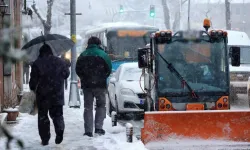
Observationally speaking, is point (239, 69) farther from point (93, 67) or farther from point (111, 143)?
point (111, 143)

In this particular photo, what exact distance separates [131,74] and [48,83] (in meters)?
7.16

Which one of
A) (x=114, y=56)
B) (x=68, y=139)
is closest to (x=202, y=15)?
(x=114, y=56)

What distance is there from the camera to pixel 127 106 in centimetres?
1445

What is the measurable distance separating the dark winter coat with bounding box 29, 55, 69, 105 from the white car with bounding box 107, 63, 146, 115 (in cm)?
512

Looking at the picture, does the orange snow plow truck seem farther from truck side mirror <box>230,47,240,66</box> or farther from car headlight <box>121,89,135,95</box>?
car headlight <box>121,89,135,95</box>

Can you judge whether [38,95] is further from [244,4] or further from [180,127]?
[244,4]

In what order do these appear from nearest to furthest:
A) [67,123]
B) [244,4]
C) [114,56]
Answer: [67,123], [114,56], [244,4]

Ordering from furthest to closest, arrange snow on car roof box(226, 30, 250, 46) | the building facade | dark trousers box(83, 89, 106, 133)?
snow on car roof box(226, 30, 250, 46)
dark trousers box(83, 89, 106, 133)
the building facade

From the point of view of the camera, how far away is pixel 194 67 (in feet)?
33.4

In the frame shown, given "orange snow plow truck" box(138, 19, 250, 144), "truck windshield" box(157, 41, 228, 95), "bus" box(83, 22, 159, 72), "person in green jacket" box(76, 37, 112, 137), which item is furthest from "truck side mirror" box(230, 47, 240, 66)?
"bus" box(83, 22, 159, 72)

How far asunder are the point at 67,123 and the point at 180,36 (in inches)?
154

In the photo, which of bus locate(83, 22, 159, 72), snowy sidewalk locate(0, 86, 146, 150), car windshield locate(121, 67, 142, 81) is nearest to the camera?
snowy sidewalk locate(0, 86, 146, 150)

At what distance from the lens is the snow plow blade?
8664 mm

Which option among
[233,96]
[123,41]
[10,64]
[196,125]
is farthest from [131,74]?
[10,64]
